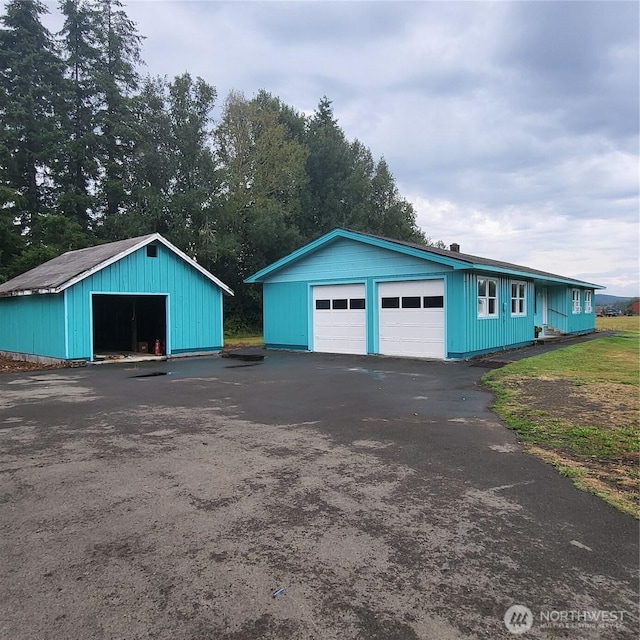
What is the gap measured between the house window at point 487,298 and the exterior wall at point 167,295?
990 cm

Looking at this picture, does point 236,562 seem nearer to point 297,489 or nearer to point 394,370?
point 297,489

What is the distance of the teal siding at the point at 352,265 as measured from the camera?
1627 cm

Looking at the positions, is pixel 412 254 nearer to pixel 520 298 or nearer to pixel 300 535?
pixel 520 298

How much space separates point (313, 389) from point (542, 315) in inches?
727

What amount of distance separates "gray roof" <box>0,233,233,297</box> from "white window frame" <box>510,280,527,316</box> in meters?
11.3

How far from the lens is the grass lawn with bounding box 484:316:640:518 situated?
4.67 metres

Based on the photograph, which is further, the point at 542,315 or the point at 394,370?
the point at 542,315

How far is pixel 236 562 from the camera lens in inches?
122

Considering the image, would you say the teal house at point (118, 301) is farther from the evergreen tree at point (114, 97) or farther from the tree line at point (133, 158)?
the evergreen tree at point (114, 97)

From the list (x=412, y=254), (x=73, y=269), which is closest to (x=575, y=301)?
(x=412, y=254)

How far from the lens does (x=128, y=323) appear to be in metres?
21.9

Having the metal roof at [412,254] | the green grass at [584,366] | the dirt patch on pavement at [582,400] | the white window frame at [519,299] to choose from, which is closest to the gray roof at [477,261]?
the metal roof at [412,254]

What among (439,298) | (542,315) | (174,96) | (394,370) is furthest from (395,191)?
(394,370)

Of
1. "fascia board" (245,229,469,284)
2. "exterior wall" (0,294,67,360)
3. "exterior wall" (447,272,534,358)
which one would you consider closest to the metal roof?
"fascia board" (245,229,469,284)
